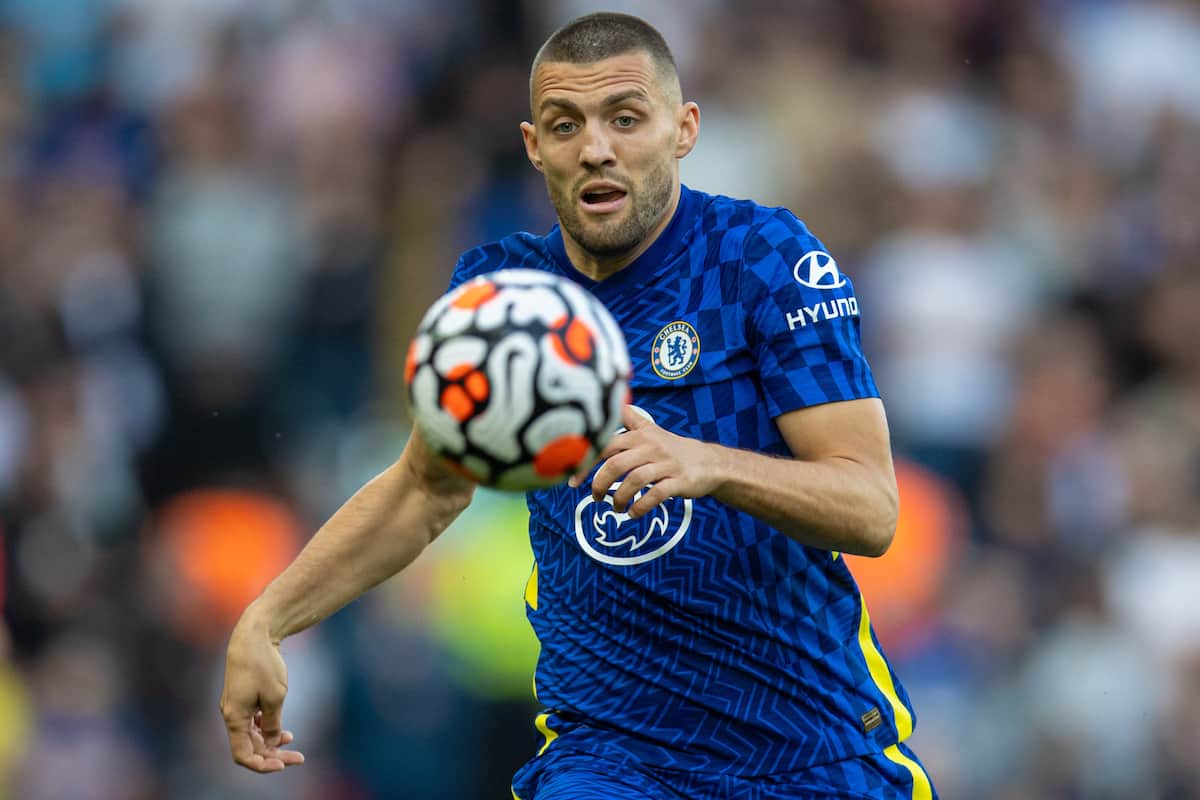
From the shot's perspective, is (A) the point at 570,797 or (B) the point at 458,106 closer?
(A) the point at 570,797

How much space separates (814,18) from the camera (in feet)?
43.2

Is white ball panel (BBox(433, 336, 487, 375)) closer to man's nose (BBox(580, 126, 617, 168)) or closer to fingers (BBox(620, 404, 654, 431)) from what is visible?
fingers (BBox(620, 404, 654, 431))

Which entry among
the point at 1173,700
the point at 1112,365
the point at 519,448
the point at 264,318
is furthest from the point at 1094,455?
the point at 519,448

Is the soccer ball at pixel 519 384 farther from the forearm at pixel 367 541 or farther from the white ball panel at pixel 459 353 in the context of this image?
the forearm at pixel 367 541

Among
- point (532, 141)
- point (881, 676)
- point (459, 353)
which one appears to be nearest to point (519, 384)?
point (459, 353)

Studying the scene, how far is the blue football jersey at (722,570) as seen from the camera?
17.7 feet

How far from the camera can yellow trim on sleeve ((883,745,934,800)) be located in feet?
18.4

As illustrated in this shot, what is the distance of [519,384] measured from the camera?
444 centimetres

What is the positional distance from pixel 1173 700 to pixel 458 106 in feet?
19.0

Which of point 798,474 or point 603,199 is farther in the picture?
point 603,199

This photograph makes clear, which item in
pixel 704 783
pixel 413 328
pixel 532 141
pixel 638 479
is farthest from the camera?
pixel 413 328

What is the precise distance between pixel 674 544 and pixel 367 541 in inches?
35.8

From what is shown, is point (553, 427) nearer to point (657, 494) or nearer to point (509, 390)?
point (509, 390)

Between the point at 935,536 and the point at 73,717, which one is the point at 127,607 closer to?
the point at 73,717
